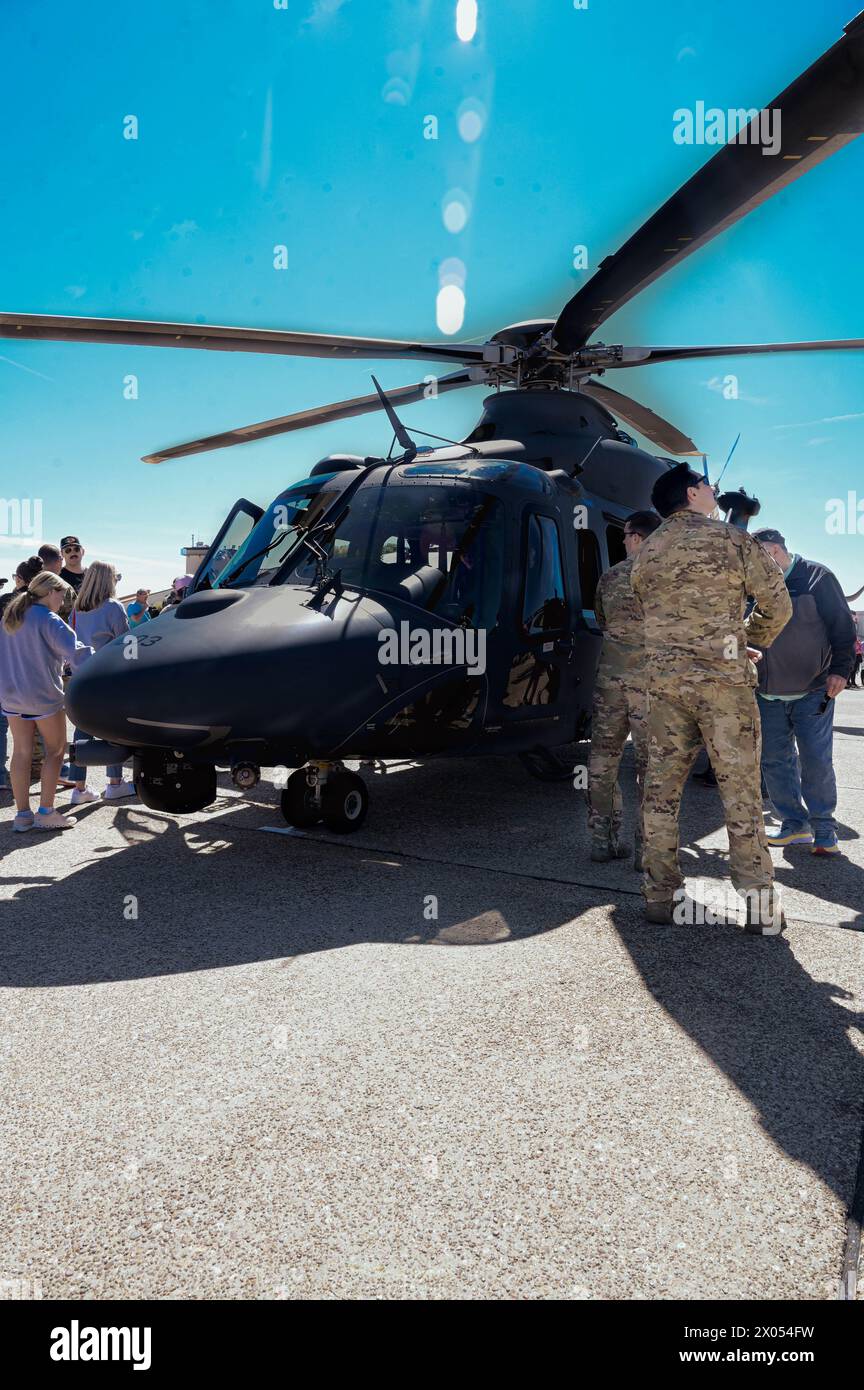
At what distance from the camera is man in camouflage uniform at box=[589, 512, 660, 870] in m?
4.79

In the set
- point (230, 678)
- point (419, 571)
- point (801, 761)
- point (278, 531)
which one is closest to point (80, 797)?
point (278, 531)

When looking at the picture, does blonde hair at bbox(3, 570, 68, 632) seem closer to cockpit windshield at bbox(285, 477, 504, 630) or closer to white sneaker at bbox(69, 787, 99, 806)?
white sneaker at bbox(69, 787, 99, 806)

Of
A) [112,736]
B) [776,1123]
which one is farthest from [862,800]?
[112,736]

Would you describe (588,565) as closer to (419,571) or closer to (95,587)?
(419,571)

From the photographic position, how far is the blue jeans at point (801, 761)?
16.4 feet

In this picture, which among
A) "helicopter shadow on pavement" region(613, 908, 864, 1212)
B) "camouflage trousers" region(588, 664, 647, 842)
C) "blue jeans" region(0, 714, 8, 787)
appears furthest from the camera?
"blue jeans" region(0, 714, 8, 787)

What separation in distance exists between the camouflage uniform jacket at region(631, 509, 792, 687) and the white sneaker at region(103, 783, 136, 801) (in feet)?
14.7

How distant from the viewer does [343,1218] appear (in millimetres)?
1916

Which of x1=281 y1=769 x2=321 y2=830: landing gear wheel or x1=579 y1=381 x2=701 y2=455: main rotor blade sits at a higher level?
x1=579 y1=381 x2=701 y2=455: main rotor blade

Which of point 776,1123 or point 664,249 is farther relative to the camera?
point 664,249

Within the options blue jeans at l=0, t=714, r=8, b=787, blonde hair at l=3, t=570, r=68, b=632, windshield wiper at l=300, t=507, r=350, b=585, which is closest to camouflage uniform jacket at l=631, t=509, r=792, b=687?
windshield wiper at l=300, t=507, r=350, b=585

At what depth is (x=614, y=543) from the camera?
23.0 feet
